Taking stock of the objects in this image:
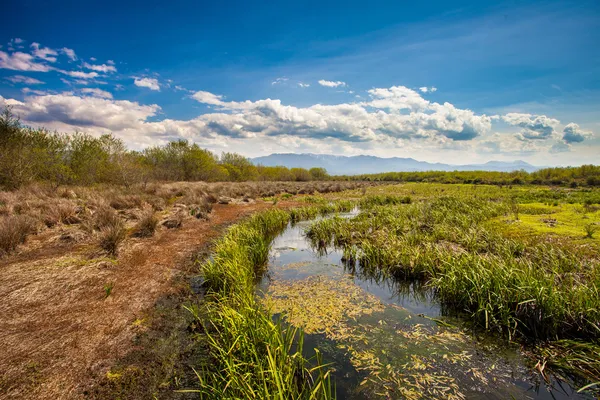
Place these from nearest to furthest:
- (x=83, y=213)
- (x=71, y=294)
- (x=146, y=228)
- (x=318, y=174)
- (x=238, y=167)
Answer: (x=71, y=294) → (x=146, y=228) → (x=83, y=213) → (x=238, y=167) → (x=318, y=174)

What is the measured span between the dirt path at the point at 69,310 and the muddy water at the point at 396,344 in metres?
2.96

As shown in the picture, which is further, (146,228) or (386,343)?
(146,228)

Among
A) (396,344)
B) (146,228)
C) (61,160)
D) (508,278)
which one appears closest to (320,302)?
(396,344)

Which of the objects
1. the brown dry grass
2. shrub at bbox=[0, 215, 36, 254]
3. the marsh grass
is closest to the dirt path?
the brown dry grass

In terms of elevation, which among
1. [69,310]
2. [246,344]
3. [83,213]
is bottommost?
[69,310]

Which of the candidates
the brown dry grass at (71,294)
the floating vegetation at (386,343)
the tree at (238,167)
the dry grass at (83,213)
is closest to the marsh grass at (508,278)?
the floating vegetation at (386,343)

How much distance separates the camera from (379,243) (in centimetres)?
947

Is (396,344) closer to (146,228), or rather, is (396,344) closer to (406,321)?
(406,321)

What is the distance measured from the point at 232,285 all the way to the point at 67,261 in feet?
16.8

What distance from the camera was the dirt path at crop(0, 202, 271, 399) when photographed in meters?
3.48

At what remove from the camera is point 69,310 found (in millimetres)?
5031

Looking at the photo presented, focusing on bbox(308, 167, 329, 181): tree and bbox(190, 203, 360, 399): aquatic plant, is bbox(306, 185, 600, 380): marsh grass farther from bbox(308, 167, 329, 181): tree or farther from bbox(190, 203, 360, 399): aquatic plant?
bbox(308, 167, 329, 181): tree

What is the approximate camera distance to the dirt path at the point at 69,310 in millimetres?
3482

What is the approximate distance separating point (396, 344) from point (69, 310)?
259 inches
